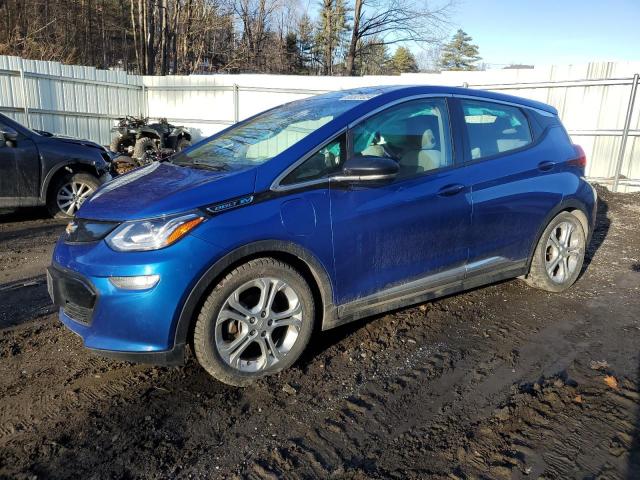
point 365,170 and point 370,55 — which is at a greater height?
point 370,55

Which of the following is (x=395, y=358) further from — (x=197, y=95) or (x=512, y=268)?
(x=197, y=95)

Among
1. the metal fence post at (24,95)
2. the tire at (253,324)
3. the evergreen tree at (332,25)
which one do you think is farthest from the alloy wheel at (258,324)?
the evergreen tree at (332,25)

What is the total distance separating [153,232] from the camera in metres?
2.63

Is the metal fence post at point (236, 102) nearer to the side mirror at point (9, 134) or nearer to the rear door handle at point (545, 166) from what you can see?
the side mirror at point (9, 134)

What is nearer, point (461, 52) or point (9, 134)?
point (9, 134)

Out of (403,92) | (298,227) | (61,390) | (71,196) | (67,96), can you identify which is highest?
(403,92)

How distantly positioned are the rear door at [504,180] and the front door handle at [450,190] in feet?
0.44

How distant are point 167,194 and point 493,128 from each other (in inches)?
104

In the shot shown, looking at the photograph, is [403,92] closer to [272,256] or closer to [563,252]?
[272,256]

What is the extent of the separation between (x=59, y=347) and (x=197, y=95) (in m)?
14.2

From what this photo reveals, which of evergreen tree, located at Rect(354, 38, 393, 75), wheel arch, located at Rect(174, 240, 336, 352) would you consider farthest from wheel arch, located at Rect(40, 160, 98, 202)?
evergreen tree, located at Rect(354, 38, 393, 75)

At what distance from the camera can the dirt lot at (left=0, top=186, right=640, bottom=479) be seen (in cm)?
232

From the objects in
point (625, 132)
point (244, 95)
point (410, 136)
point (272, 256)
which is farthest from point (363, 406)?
point (244, 95)

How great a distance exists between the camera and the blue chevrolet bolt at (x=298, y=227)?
2652 millimetres
